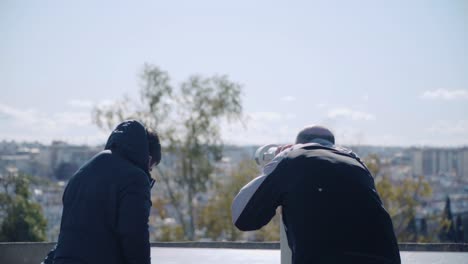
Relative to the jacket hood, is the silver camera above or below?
below

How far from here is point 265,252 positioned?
235 inches

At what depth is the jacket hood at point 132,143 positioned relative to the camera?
3109 millimetres

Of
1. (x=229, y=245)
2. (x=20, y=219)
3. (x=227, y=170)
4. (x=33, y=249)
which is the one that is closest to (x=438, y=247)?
(x=229, y=245)

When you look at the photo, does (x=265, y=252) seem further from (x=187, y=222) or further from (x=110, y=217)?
(x=187, y=222)

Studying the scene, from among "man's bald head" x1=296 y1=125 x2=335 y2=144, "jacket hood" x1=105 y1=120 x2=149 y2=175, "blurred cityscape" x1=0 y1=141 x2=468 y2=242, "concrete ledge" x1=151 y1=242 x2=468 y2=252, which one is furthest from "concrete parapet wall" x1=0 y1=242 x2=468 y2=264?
"blurred cityscape" x1=0 y1=141 x2=468 y2=242

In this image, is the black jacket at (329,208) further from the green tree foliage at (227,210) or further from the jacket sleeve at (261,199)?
the green tree foliage at (227,210)

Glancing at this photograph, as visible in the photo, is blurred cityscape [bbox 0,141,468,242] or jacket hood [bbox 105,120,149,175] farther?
blurred cityscape [bbox 0,141,468,242]

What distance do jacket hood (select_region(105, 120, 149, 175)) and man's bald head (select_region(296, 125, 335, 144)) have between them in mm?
737

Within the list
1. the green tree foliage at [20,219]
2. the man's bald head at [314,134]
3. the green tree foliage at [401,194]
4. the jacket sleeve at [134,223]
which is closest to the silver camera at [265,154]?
the man's bald head at [314,134]

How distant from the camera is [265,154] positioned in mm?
3709

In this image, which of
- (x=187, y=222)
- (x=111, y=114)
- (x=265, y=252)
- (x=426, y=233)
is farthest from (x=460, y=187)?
(x=265, y=252)

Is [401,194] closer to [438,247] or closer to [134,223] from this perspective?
[438,247]

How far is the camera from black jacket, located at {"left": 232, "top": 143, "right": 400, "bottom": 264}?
2641 mm

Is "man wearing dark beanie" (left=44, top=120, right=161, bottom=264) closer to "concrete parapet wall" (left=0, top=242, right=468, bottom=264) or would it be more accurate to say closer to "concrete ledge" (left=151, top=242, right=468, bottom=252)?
"concrete parapet wall" (left=0, top=242, right=468, bottom=264)
